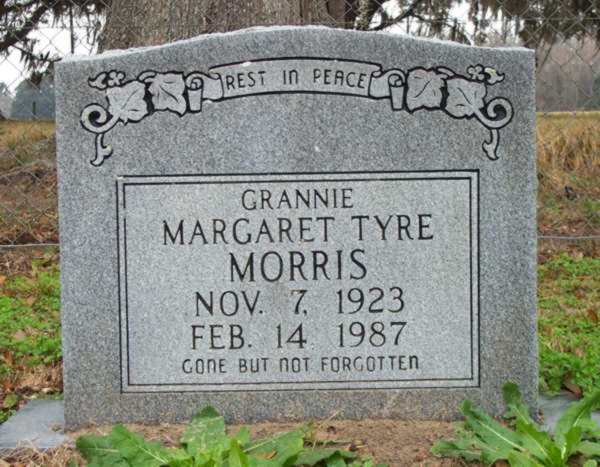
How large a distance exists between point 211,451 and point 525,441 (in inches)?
35.8

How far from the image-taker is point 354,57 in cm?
286

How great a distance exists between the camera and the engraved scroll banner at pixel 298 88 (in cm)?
286

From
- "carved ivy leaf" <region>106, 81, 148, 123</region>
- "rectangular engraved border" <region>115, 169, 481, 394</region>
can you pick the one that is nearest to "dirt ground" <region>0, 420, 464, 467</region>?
"rectangular engraved border" <region>115, 169, 481, 394</region>

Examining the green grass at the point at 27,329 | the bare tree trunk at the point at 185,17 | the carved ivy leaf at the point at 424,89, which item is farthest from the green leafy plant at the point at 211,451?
the bare tree trunk at the point at 185,17

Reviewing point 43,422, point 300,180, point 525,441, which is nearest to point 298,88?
point 300,180

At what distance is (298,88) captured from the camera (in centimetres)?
287

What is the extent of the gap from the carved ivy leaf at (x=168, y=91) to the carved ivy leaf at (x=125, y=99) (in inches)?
1.4

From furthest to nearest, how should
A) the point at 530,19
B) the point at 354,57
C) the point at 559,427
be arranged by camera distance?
the point at 530,19, the point at 354,57, the point at 559,427

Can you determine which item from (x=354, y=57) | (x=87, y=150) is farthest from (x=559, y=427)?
(x=87, y=150)

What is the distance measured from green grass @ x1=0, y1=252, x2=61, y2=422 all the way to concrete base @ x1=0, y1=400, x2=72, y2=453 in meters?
0.23

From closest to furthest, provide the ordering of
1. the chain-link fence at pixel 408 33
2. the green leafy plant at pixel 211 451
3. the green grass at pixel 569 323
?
the green leafy plant at pixel 211 451 → the green grass at pixel 569 323 → the chain-link fence at pixel 408 33

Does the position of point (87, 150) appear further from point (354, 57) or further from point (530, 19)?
point (530, 19)

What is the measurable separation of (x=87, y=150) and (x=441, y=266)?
4.07 feet

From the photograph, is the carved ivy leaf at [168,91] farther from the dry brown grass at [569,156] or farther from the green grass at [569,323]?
the dry brown grass at [569,156]
